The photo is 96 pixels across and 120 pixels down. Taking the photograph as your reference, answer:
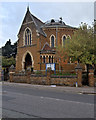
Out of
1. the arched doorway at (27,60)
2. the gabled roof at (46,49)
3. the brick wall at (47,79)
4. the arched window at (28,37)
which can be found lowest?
the brick wall at (47,79)

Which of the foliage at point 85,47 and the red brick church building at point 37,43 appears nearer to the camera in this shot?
the foliage at point 85,47

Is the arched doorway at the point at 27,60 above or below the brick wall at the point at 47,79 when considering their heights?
above

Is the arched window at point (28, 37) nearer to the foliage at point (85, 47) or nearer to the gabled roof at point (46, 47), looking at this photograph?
the gabled roof at point (46, 47)

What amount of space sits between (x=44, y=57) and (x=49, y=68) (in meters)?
8.00

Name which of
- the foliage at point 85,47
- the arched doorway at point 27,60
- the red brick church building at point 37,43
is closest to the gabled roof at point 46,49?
the red brick church building at point 37,43

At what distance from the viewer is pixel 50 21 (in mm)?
36875

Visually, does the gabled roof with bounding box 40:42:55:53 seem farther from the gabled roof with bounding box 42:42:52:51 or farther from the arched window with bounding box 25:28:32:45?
the arched window with bounding box 25:28:32:45

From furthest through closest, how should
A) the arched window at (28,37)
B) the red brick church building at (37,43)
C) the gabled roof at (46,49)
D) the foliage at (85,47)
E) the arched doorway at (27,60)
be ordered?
the arched doorway at (27,60)
the arched window at (28,37)
the gabled roof at (46,49)
the red brick church building at (37,43)
the foliage at (85,47)

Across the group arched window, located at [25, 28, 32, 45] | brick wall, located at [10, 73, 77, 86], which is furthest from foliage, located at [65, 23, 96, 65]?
arched window, located at [25, 28, 32, 45]

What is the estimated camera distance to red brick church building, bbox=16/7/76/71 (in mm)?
28172

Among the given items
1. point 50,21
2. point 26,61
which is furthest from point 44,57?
point 50,21

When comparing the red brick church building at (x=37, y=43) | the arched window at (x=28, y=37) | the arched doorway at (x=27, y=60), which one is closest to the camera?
the red brick church building at (x=37, y=43)

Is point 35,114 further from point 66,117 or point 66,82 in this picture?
point 66,82

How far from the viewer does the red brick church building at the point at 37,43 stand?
92.4 ft
